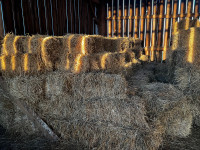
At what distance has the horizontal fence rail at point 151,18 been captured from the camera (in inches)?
345

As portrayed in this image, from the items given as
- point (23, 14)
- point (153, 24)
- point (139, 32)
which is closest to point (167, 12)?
point (153, 24)

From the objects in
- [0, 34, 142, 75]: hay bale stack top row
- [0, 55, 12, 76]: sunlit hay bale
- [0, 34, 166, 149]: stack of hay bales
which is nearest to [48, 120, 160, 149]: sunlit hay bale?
[0, 34, 166, 149]: stack of hay bales

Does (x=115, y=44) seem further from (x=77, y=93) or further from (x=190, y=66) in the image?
(x=77, y=93)

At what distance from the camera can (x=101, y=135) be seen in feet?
10.2

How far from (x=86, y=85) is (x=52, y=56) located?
3.63 feet

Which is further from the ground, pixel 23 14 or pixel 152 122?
pixel 23 14

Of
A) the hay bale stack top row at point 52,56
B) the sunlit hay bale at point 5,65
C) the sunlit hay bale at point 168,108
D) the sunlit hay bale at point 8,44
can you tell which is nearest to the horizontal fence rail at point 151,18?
the sunlit hay bale at point 168,108

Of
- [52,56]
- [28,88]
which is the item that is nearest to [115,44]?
[52,56]

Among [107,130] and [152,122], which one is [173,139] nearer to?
[152,122]

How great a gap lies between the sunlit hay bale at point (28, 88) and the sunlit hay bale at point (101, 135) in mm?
658

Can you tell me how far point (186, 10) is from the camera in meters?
8.67

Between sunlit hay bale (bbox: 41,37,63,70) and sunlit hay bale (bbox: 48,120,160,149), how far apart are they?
1.25 meters

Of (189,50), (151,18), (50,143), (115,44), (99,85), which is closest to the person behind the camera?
(99,85)

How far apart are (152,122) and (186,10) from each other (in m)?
7.98
